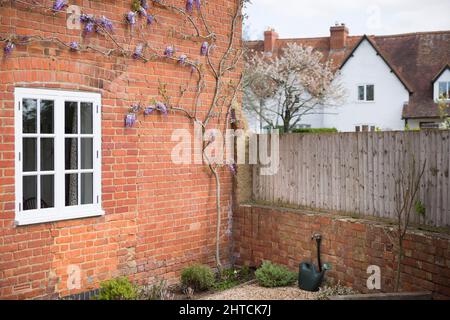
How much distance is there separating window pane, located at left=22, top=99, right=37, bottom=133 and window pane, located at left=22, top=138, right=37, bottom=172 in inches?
5.2

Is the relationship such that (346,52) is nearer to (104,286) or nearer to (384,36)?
(384,36)

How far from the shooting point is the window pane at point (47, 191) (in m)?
6.18

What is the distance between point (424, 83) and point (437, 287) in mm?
24578

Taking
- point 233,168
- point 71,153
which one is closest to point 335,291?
point 233,168

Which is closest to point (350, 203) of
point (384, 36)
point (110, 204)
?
point (110, 204)

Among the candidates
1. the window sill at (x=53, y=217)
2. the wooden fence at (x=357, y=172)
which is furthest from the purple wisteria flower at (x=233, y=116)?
the window sill at (x=53, y=217)

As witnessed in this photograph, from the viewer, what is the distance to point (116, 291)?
6.14 m

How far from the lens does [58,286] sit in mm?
6266

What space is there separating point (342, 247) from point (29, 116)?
4.51m

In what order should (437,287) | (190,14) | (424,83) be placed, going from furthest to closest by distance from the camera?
(424,83) < (190,14) < (437,287)

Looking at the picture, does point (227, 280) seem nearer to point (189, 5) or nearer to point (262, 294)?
point (262, 294)

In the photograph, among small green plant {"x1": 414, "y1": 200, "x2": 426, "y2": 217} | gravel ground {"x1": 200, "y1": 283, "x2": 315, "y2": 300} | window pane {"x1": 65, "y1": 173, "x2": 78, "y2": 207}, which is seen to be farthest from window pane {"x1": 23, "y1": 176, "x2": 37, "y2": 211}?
small green plant {"x1": 414, "y1": 200, "x2": 426, "y2": 217}

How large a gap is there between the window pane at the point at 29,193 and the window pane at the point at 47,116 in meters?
0.60

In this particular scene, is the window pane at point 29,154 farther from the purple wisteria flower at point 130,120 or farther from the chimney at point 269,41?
the chimney at point 269,41
